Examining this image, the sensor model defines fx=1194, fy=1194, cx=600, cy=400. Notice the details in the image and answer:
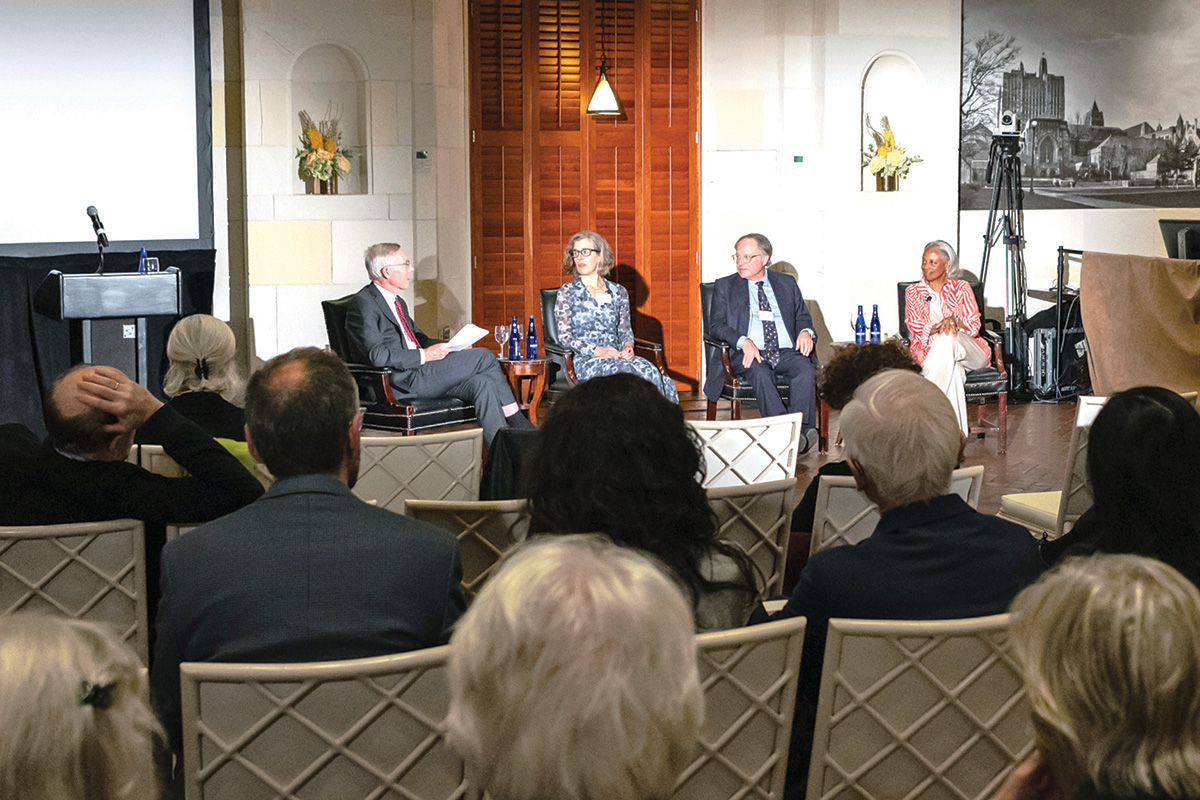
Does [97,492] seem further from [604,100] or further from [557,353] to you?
[604,100]

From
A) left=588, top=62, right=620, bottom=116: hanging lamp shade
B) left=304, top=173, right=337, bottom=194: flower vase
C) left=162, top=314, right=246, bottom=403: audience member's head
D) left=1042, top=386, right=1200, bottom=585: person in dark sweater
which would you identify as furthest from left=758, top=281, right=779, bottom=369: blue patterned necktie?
left=1042, top=386, right=1200, bottom=585: person in dark sweater

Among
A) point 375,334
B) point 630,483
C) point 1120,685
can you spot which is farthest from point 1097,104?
point 1120,685

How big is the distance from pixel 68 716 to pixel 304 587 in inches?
31.7

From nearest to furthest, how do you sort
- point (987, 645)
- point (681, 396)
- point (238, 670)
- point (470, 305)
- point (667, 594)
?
1. point (667, 594)
2. point (238, 670)
3. point (987, 645)
4. point (470, 305)
5. point (681, 396)

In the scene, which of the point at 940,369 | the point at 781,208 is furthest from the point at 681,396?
the point at 940,369

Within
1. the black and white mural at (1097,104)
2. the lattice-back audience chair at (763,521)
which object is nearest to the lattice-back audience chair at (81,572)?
the lattice-back audience chair at (763,521)

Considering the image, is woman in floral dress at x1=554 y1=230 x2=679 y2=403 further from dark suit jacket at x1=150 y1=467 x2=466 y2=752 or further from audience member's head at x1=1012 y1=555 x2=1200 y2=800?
audience member's head at x1=1012 y1=555 x2=1200 y2=800

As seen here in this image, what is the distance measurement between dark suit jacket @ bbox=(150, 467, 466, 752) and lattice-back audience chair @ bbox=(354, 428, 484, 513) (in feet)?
4.62

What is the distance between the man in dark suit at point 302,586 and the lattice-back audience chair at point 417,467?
1.36 metres

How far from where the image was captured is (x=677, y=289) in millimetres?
8375

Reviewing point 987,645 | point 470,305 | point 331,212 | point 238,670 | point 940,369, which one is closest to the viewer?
point 238,670

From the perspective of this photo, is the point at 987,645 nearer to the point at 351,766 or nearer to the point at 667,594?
the point at 667,594

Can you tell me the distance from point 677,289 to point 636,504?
6493 millimetres

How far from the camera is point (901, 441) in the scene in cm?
212
